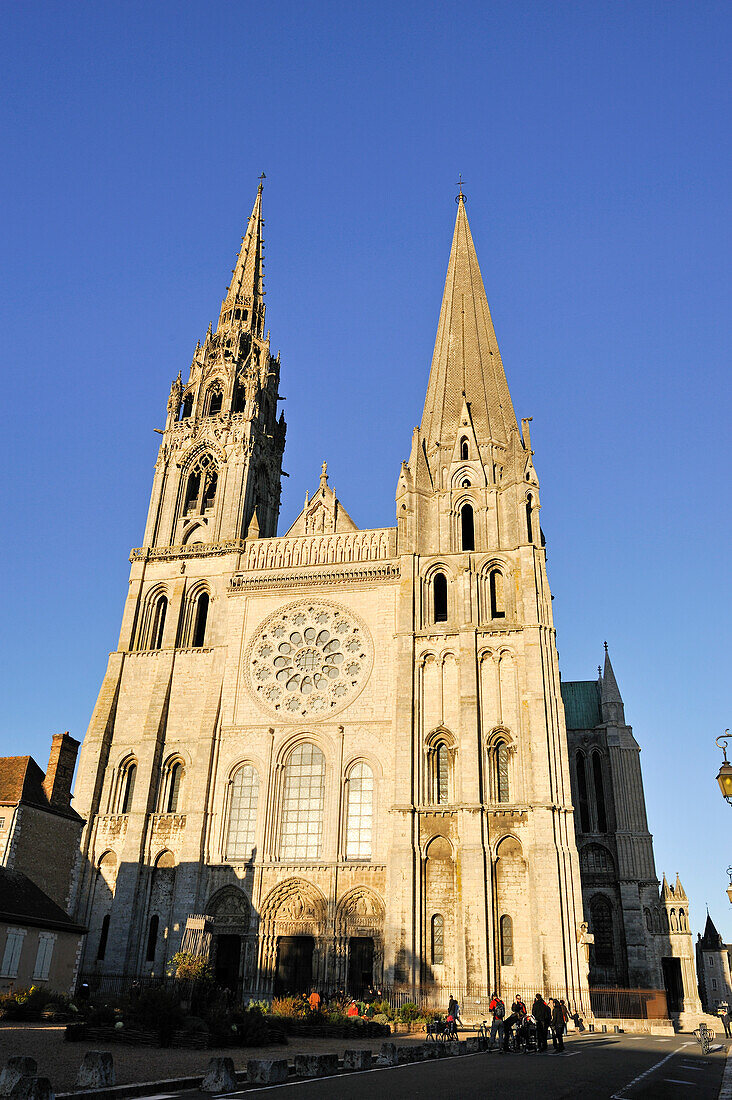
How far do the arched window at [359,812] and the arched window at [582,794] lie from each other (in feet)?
36.4

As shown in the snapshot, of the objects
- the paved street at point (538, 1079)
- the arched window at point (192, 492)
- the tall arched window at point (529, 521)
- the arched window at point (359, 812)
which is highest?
the arched window at point (192, 492)

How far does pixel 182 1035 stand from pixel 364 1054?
5434mm

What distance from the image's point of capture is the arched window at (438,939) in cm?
3009

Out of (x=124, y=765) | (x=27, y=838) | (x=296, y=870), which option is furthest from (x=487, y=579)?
(x=27, y=838)

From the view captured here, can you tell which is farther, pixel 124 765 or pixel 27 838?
pixel 124 765

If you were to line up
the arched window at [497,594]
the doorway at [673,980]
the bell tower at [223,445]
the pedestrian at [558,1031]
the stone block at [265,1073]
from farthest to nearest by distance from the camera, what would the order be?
the bell tower at [223,445], the doorway at [673,980], the arched window at [497,594], the pedestrian at [558,1031], the stone block at [265,1073]

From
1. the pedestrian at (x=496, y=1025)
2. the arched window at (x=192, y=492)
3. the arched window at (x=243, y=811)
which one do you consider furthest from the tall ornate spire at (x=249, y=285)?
the pedestrian at (x=496, y=1025)

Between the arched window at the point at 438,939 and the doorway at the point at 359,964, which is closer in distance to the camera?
the arched window at the point at 438,939

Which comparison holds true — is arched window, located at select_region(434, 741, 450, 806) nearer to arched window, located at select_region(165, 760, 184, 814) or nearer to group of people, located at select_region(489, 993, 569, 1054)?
arched window, located at select_region(165, 760, 184, 814)

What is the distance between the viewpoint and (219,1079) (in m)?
11.0

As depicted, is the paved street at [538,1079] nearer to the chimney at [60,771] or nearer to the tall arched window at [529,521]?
the chimney at [60,771]

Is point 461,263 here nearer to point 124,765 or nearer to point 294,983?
point 124,765

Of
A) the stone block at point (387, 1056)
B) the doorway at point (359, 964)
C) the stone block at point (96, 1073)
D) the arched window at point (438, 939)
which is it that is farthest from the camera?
the doorway at point (359, 964)

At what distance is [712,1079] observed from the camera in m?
14.1
